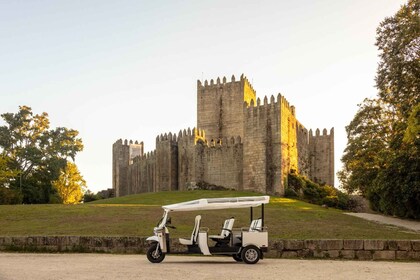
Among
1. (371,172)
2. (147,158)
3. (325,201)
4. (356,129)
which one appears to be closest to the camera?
(371,172)

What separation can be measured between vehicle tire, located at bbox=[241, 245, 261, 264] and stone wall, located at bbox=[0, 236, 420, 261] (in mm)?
2517

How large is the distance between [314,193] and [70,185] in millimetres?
31975

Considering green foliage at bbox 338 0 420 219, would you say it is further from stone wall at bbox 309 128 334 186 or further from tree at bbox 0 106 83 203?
tree at bbox 0 106 83 203

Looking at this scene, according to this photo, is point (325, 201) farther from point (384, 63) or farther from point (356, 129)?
point (384, 63)

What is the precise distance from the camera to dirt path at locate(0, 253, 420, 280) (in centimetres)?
1195

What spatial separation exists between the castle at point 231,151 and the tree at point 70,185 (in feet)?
27.7

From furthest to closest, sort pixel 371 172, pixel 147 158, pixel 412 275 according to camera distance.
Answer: pixel 147 158, pixel 371 172, pixel 412 275

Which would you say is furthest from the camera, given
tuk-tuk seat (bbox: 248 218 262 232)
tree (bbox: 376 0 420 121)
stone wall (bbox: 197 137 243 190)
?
stone wall (bbox: 197 137 243 190)

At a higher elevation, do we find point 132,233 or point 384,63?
point 384,63

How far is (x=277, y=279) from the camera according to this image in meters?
11.6

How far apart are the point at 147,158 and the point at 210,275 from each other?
5720 centimetres

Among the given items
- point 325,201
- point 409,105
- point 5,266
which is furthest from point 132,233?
point 325,201

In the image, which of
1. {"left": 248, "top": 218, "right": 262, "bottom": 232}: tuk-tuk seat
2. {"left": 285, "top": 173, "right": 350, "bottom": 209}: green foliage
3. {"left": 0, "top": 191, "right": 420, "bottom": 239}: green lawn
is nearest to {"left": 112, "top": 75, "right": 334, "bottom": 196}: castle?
{"left": 285, "top": 173, "right": 350, "bottom": 209}: green foliage

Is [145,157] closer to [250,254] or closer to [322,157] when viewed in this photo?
[322,157]
